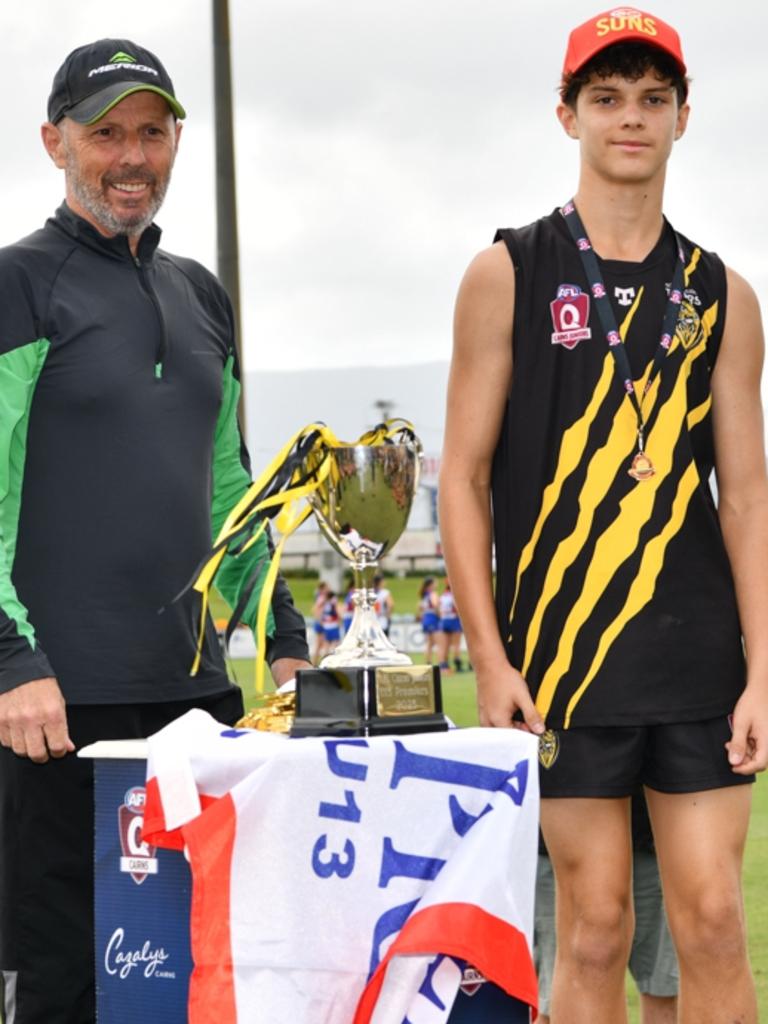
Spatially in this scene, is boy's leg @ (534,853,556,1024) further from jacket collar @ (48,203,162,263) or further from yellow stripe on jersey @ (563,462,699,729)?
jacket collar @ (48,203,162,263)

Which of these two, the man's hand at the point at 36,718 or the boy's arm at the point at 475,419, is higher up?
the boy's arm at the point at 475,419

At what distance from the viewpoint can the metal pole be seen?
509 inches

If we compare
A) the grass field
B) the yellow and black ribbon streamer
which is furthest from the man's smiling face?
the grass field

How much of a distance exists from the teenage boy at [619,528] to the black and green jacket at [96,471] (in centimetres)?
52

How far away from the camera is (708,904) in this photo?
2943 mm

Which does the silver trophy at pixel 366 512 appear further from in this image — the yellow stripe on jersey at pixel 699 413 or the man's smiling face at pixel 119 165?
the man's smiling face at pixel 119 165

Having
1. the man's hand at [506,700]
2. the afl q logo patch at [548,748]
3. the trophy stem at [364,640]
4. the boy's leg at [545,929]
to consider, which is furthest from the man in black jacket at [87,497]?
the boy's leg at [545,929]

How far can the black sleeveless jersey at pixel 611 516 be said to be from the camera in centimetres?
302

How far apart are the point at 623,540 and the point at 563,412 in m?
0.26

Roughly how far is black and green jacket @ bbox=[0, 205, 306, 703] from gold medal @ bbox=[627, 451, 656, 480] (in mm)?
819

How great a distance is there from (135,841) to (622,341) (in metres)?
1.23

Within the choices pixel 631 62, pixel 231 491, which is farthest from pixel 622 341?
pixel 231 491

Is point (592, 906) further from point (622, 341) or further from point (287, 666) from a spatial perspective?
point (622, 341)

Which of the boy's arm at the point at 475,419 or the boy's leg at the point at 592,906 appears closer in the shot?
the boy's leg at the point at 592,906
